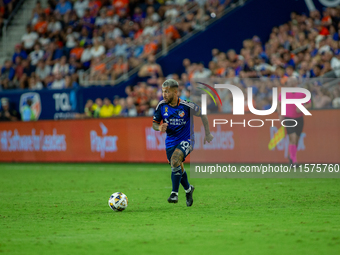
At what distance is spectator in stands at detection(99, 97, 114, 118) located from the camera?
2097 centimetres

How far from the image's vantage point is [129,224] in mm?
7414

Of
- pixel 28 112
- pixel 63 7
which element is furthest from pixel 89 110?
pixel 63 7

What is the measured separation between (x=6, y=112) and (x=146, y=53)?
22.1 ft

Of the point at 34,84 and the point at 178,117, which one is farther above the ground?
the point at 34,84

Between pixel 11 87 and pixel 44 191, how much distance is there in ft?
50.8

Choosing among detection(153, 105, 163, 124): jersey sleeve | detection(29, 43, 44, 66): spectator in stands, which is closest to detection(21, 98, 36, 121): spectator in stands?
detection(29, 43, 44, 66): spectator in stands

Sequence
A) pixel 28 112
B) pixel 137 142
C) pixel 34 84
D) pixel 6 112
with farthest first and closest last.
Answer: pixel 34 84 < pixel 28 112 < pixel 6 112 < pixel 137 142

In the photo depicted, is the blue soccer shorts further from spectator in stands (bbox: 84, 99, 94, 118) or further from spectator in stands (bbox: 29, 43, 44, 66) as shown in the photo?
spectator in stands (bbox: 29, 43, 44, 66)

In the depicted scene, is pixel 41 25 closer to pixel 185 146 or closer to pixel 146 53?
pixel 146 53

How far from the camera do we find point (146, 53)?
22.6 m

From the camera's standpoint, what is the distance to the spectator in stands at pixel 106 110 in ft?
68.8

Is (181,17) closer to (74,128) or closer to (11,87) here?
(74,128)

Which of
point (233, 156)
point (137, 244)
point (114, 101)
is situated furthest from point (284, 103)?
point (137, 244)

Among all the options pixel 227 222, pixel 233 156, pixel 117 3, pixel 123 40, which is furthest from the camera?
pixel 117 3
